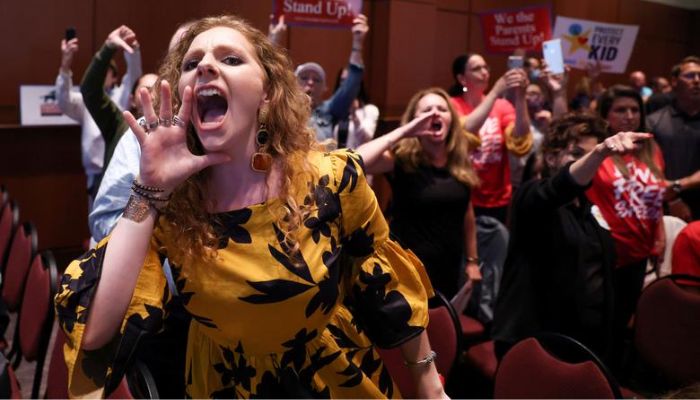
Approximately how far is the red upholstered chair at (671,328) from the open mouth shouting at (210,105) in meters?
1.95

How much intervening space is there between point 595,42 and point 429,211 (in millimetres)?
3476

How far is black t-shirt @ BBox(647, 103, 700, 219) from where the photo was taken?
432cm

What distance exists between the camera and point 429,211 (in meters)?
3.27

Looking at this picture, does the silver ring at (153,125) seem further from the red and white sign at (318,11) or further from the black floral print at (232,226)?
the red and white sign at (318,11)

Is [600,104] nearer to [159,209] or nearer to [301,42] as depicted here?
[159,209]

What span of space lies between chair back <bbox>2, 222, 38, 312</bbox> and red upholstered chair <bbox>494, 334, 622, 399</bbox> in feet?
6.28

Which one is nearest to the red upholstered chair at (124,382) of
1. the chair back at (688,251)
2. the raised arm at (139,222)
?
the raised arm at (139,222)

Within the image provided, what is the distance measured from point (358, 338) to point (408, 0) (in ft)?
20.9

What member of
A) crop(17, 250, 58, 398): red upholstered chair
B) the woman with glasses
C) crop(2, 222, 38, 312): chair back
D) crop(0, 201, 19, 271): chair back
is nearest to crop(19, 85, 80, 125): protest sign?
crop(0, 201, 19, 271): chair back

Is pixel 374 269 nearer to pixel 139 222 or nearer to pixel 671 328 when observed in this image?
pixel 139 222

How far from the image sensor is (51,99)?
5453 millimetres

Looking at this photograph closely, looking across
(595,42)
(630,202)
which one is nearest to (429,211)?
(630,202)

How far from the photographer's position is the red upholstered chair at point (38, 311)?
2439 millimetres

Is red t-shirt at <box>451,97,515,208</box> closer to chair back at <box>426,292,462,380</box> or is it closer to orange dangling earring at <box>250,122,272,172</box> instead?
chair back at <box>426,292,462,380</box>
